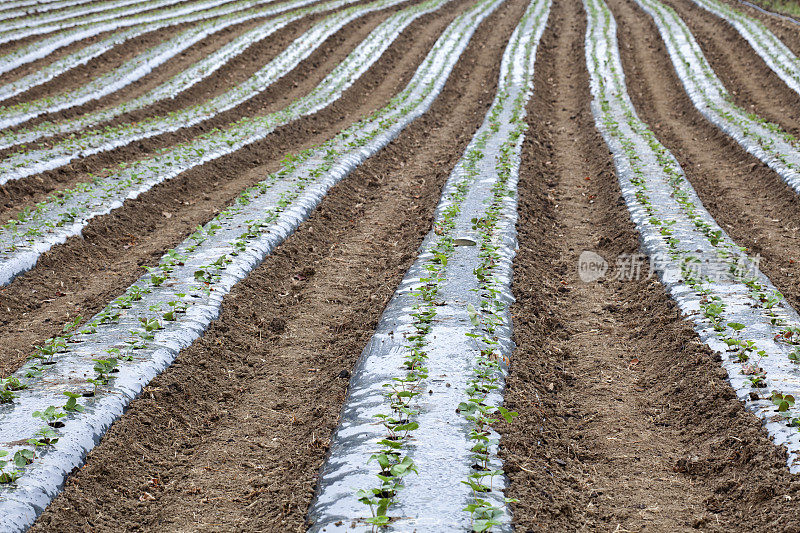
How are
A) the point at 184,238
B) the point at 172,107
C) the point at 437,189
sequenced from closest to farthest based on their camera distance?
the point at 184,238
the point at 437,189
the point at 172,107

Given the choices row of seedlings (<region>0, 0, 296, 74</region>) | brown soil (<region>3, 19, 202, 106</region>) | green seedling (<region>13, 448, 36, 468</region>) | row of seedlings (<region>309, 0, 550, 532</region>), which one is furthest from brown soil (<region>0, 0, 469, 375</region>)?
row of seedlings (<region>0, 0, 296, 74</region>)

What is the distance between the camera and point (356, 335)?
21.5 ft

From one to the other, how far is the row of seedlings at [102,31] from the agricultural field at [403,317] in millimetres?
6306

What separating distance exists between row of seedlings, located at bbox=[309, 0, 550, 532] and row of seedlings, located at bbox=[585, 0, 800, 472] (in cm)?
189

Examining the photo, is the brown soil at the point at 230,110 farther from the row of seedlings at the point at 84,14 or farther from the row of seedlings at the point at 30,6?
the row of seedlings at the point at 30,6

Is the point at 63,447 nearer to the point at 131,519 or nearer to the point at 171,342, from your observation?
the point at 131,519

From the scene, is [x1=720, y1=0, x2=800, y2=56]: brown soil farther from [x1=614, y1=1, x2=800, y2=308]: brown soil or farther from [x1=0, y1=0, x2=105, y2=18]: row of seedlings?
[x1=0, y1=0, x2=105, y2=18]: row of seedlings

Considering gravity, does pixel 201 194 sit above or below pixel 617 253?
above

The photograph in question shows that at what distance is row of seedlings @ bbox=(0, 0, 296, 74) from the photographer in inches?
896

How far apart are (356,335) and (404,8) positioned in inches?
1250

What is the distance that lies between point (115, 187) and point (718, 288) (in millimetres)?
9298

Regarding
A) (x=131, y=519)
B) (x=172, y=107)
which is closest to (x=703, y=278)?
(x=131, y=519)

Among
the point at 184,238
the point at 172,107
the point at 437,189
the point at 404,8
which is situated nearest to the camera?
the point at 184,238

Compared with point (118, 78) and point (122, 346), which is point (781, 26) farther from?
point (122, 346)
